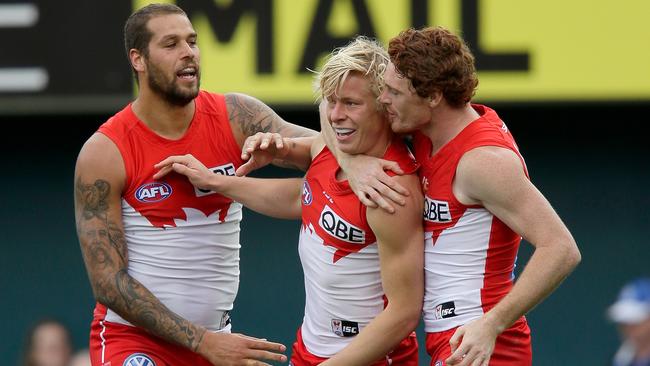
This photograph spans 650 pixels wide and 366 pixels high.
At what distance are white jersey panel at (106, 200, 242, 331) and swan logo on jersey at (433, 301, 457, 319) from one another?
3.61 ft

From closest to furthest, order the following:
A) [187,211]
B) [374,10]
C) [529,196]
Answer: [529,196], [187,211], [374,10]

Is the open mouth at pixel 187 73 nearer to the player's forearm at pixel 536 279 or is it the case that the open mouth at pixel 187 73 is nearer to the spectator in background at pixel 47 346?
the player's forearm at pixel 536 279

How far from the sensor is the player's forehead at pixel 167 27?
5184 mm

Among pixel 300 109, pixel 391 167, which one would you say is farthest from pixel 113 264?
pixel 300 109

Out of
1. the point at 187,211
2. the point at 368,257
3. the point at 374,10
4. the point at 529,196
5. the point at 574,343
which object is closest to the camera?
the point at 529,196

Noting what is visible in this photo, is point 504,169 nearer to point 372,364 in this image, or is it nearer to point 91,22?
point 372,364

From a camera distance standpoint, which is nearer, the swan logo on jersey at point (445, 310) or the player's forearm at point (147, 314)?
the swan logo on jersey at point (445, 310)

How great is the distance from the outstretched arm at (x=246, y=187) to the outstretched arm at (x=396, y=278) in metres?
0.62

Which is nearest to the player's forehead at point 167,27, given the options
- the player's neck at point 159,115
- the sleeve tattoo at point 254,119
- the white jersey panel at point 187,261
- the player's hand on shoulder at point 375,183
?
the player's neck at point 159,115

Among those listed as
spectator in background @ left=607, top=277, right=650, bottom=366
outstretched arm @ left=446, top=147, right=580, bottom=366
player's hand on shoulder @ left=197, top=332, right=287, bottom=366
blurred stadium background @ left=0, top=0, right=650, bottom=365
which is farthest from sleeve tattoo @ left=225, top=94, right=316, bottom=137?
blurred stadium background @ left=0, top=0, right=650, bottom=365

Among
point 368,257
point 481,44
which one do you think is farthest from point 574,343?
point 368,257

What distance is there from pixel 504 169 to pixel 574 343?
4499mm

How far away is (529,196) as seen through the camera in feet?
14.5

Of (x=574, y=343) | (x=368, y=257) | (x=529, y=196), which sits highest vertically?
(x=529, y=196)
